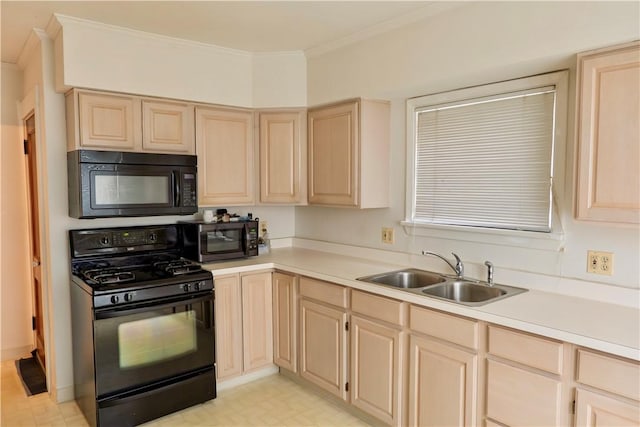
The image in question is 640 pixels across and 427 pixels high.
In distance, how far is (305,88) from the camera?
3.36m

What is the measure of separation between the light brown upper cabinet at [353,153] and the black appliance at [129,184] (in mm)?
951

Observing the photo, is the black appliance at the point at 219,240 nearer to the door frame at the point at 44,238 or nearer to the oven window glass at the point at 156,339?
the oven window glass at the point at 156,339

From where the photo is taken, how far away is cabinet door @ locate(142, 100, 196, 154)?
2.91 m

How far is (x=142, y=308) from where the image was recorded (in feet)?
8.25

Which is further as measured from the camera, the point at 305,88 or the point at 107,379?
the point at 305,88

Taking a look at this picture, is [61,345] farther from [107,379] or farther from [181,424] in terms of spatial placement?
[181,424]

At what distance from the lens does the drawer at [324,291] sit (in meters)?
2.62

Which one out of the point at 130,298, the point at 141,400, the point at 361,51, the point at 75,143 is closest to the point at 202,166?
the point at 75,143

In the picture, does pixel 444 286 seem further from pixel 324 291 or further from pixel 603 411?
pixel 603 411

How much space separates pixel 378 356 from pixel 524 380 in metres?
0.82

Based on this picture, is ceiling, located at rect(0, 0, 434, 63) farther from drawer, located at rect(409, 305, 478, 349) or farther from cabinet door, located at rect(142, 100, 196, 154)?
drawer, located at rect(409, 305, 478, 349)

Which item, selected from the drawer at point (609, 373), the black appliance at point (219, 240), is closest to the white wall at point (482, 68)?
the drawer at point (609, 373)

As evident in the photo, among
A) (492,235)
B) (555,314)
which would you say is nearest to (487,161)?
(492,235)

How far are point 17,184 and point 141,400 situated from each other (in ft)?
7.18
